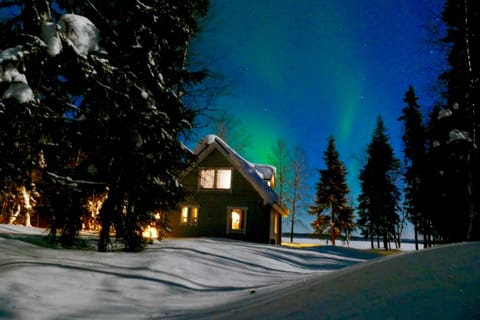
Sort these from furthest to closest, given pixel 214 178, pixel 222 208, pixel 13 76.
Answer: pixel 214 178
pixel 222 208
pixel 13 76

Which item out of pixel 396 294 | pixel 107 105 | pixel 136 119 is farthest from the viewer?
pixel 136 119

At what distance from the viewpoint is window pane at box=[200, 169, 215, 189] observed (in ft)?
64.1

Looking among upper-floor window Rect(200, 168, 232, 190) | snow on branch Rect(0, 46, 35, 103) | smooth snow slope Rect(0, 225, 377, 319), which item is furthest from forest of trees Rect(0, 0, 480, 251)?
upper-floor window Rect(200, 168, 232, 190)

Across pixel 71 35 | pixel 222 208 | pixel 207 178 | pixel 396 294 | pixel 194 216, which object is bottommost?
pixel 194 216

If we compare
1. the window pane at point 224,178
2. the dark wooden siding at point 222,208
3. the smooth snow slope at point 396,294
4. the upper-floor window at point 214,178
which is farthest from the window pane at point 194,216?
the smooth snow slope at point 396,294

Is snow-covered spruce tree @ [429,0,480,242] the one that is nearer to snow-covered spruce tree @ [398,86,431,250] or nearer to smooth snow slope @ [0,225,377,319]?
smooth snow slope @ [0,225,377,319]

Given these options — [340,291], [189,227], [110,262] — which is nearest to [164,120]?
[110,262]

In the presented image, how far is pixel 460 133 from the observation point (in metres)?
10.6

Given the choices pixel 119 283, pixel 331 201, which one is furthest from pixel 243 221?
pixel 331 201

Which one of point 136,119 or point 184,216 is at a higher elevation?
point 136,119

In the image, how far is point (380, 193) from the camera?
32.3 metres

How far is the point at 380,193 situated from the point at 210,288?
31.9 meters

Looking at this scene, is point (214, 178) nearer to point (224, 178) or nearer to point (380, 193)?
point (224, 178)

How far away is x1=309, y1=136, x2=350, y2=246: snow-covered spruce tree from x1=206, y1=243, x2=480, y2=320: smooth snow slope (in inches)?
1218
